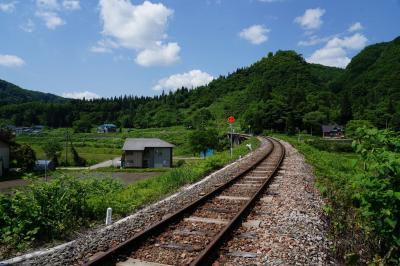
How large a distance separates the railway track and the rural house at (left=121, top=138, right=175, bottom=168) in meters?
47.5

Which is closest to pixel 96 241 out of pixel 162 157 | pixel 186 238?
pixel 186 238

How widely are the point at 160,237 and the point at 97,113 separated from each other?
634ft

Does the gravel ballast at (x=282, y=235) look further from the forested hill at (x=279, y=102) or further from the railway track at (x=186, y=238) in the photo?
the forested hill at (x=279, y=102)

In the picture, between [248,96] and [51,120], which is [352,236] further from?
[51,120]

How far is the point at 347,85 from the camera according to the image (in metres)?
155

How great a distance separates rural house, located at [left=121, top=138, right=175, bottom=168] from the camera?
55812 millimetres

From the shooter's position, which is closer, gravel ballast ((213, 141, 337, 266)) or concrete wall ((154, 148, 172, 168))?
gravel ballast ((213, 141, 337, 266))

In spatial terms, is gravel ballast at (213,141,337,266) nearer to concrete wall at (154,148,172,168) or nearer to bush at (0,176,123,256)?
bush at (0,176,123,256)

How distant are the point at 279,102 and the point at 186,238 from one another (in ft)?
266

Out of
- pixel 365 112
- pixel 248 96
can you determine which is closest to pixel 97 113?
pixel 248 96

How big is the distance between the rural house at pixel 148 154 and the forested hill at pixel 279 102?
29.8 metres

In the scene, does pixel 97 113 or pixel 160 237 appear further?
pixel 97 113

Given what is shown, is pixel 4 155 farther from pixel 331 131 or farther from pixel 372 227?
pixel 331 131

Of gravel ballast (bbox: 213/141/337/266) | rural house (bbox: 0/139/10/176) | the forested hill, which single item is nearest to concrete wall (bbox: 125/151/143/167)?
rural house (bbox: 0/139/10/176)
